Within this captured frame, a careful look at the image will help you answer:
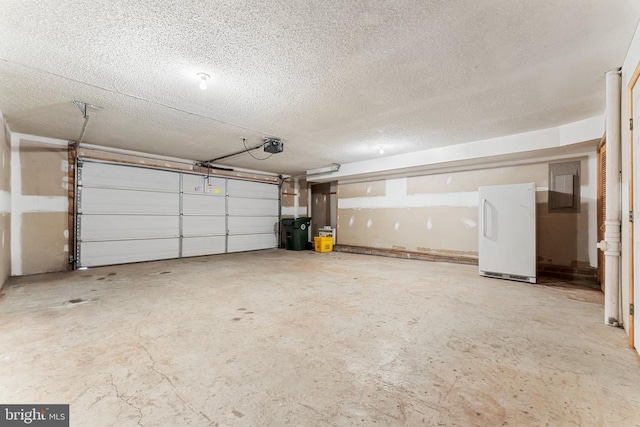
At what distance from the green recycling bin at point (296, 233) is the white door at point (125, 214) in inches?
130

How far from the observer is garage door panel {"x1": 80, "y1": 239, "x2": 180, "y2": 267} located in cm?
553

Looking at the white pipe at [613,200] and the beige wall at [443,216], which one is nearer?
the white pipe at [613,200]

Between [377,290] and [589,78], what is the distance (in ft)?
11.2

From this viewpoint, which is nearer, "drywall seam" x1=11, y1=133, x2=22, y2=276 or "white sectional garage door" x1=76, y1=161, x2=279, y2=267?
"drywall seam" x1=11, y1=133, x2=22, y2=276

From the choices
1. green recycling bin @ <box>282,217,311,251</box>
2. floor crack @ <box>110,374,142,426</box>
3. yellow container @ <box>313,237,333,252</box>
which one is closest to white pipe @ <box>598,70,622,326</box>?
floor crack @ <box>110,374,142,426</box>

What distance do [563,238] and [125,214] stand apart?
29.4 ft

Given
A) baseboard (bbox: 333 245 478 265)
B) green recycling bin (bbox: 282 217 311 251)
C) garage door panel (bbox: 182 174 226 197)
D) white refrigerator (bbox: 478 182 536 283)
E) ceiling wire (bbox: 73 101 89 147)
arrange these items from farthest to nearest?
1. green recycling bin (bbox: 282 217 311 251)
2. garage door panel (bbox: 182 174 226 197)
3. baseboard (bbox: 333 245 478 265)
4. white refrigerator (bbox: 478 182 536 283)
5. ceiling wire (bbox: 73 101 89 147)

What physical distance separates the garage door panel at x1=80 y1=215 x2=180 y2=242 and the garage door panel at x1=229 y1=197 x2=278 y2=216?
1.63m

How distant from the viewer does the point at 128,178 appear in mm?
6047

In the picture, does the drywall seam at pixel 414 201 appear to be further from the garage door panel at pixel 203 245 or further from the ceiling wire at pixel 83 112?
the ceiling wire at pixel 83 112

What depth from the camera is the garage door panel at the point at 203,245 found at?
7.04 m

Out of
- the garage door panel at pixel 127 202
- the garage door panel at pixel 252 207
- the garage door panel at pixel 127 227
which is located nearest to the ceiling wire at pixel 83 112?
the garage door panel at pixel 127 202

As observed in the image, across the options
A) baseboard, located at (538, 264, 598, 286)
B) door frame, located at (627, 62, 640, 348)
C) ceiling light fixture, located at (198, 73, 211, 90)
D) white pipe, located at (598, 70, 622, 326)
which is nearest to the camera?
door frame, located at (627, 62, 640, 348)

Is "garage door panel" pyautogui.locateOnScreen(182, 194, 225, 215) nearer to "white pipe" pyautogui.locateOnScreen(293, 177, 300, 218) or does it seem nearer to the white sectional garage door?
the white sectional garage door
